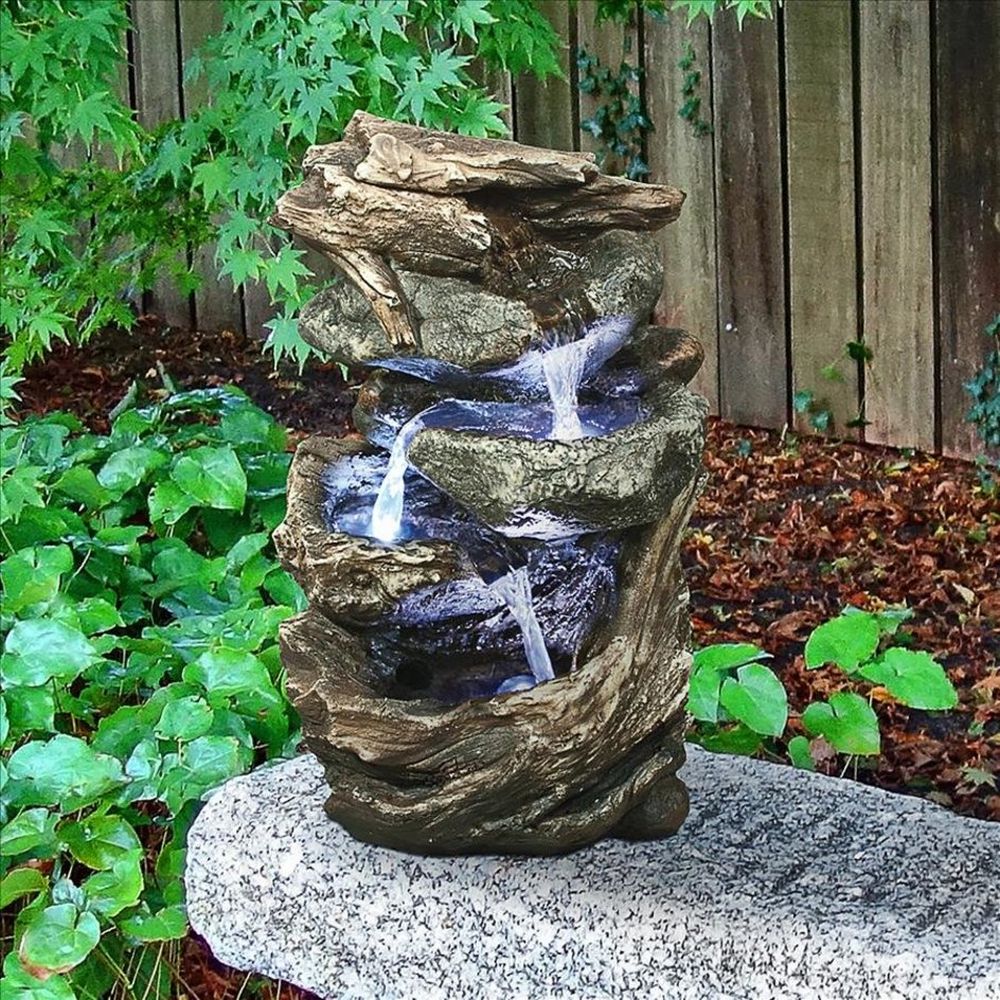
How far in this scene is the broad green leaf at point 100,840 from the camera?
295cm

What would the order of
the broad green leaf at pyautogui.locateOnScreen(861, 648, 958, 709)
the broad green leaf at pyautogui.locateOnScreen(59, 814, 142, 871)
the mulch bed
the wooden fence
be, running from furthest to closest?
the wooden fence, the mulch bed, the broad green leaf at pyautogui.locateOnScreen(861, 648, 958, 709), the broad green leaf at pyautogui.locateOnScreen(59, 814, 142, 871)

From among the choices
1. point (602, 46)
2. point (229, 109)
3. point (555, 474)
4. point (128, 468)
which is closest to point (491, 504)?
point (555, 474)

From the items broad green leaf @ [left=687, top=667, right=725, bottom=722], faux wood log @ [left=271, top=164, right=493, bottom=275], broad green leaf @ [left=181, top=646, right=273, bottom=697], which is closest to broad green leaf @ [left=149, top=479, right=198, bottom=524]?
broad green leaf @ [left=181, top=646, right=273, bottom=697]

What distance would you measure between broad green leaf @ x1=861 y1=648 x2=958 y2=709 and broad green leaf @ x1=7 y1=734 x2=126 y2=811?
1.44m

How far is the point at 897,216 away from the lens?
5.04m

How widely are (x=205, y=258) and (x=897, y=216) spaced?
2821 millimetres

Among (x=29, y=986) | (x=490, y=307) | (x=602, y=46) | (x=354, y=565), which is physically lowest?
(x=29, y=986)

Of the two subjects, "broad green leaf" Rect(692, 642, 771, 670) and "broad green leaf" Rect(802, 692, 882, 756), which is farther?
"broad green leaf" Rect(692, 642, 771, 670)

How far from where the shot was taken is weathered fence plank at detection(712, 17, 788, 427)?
5.25m

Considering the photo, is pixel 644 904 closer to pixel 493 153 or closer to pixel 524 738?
pixel 524 738

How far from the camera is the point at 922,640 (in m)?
4.15

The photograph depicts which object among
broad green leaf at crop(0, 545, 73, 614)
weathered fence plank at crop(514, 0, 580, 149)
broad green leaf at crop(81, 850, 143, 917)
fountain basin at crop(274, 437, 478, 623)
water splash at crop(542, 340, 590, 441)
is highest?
weathered fence plank at crop(514, 0, 580, 149)

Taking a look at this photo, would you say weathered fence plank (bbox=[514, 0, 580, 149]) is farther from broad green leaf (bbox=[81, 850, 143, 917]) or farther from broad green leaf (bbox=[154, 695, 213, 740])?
broad green leaf (bbox=[81, 850, 143, 917])

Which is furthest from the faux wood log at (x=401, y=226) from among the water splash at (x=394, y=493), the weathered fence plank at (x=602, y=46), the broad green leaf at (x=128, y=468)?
the weathered fence plank at (x=602, y=46)
